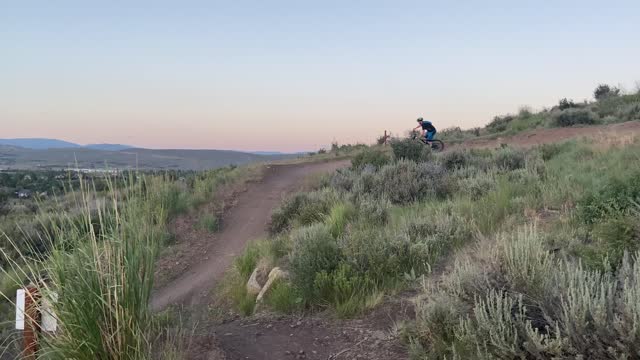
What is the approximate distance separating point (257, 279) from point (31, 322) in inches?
166

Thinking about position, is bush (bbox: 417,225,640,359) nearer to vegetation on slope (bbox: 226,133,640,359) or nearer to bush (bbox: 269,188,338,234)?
vegetation on slope (bbox: 226,133,640,359)

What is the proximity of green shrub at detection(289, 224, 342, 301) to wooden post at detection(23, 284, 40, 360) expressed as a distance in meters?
3.00

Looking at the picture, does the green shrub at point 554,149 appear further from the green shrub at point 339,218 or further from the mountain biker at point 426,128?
the green shrub at point 339,218

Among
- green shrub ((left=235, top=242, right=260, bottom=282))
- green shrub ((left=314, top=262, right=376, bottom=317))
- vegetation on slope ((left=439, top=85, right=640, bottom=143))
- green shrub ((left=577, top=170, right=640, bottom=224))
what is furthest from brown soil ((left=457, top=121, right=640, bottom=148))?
green shrub ((left=314, top=262, right=376, bottom=317))

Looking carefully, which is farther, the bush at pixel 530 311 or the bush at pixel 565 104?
the bush at pixel 565 104

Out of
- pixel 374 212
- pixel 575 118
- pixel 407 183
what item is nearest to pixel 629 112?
pixel 575 118

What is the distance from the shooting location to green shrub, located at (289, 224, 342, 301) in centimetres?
643

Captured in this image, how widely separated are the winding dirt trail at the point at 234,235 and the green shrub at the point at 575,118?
545 inches

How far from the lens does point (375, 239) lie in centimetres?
674

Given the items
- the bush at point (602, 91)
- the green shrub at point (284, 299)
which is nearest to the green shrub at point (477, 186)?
the green shrub at point (284, 299)

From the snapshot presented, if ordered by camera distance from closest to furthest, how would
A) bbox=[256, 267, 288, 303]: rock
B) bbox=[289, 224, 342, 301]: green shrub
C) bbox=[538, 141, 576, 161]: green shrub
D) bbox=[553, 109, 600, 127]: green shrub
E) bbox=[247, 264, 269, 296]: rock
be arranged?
bbox=[289, 224, 342, 301]: green shrub
bbox=[256, 267, 288, 303]: rock
bbox=[247, 264, 269, 296]: rock
bbox=[538, 141, 576, 161]: green shrub
bbox=[553, 109, 600, 127]: green shrub

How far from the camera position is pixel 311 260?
21.7 ft

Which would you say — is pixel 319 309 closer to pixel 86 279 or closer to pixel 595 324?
pixel 86 279

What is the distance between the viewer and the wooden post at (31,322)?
4.11m
